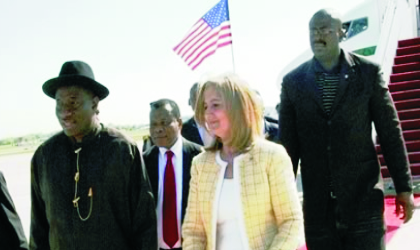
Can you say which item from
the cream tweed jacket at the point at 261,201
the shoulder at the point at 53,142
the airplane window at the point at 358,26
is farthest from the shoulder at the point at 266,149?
the airplane window at the point at 358,26

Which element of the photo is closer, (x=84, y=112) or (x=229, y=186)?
(x=229, y=186)

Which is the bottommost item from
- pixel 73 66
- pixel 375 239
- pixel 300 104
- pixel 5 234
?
pixel 375 239

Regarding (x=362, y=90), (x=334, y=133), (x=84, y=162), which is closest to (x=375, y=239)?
(x=334, y=133)

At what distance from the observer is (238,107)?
2.37m

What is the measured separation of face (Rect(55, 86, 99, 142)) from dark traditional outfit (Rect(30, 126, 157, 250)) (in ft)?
0.25

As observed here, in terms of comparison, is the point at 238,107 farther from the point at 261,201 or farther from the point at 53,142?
the point at 53,142

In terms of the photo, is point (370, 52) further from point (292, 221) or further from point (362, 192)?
point (292, 221)

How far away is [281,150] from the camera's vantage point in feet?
7.99

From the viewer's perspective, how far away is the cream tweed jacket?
2.33 metres

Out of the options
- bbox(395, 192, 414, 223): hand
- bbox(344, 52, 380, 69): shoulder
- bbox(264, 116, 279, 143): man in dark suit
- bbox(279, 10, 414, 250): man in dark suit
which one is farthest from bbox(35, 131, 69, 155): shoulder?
bbox(264, 116, 279, 143): man in dark suit

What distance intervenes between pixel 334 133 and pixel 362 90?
1.01 ft

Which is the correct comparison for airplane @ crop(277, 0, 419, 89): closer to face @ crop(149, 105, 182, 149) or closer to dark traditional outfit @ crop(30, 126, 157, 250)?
face @ crop(149, 105, 182, 149)

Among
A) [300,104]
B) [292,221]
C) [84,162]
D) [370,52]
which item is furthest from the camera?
[370,52]

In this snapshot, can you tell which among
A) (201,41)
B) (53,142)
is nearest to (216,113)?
(53,142)
